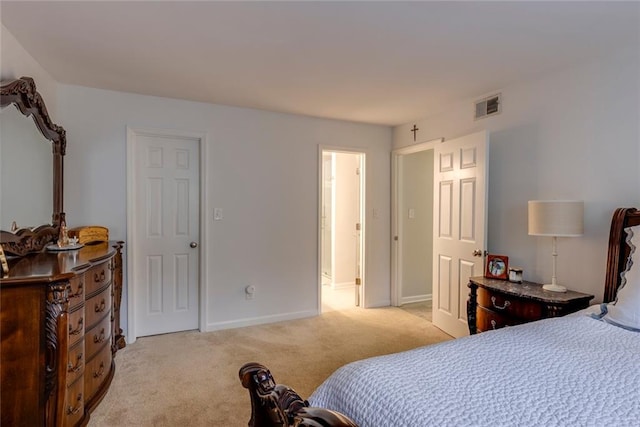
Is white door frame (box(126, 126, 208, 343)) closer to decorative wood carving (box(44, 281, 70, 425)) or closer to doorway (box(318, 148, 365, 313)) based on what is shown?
decorative wood carving (box(44, 281, 70, 425))

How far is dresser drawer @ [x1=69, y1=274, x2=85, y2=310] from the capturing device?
177 cm

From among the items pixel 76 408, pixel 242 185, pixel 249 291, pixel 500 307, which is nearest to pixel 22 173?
pixel 76 408

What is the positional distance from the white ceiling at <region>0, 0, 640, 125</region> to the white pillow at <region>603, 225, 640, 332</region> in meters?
1.25

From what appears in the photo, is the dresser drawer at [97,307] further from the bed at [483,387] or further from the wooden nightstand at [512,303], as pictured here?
the wooden nightstand at [512,303]

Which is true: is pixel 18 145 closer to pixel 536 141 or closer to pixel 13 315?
pixel 13 315

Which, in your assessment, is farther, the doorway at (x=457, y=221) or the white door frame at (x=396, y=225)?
the white door frame at (x=396, y=225)

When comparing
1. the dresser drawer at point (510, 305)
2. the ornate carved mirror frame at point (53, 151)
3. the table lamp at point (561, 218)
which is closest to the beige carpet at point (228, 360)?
the dresser drawer at point (510, 305)

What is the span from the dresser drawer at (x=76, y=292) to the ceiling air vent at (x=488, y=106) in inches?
131

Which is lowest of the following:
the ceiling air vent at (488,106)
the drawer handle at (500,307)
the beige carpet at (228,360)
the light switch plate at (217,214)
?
the beige carpet at (228,360)

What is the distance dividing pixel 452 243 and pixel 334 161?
2569 millimetres

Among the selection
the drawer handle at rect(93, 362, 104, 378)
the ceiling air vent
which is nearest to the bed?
the drawer handle at rect(93, 362, 104, 378)

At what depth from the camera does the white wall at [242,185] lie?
3.11 m

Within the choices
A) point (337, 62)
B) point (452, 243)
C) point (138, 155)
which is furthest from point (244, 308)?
point (337, 62)

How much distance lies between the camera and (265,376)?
3.45ft
